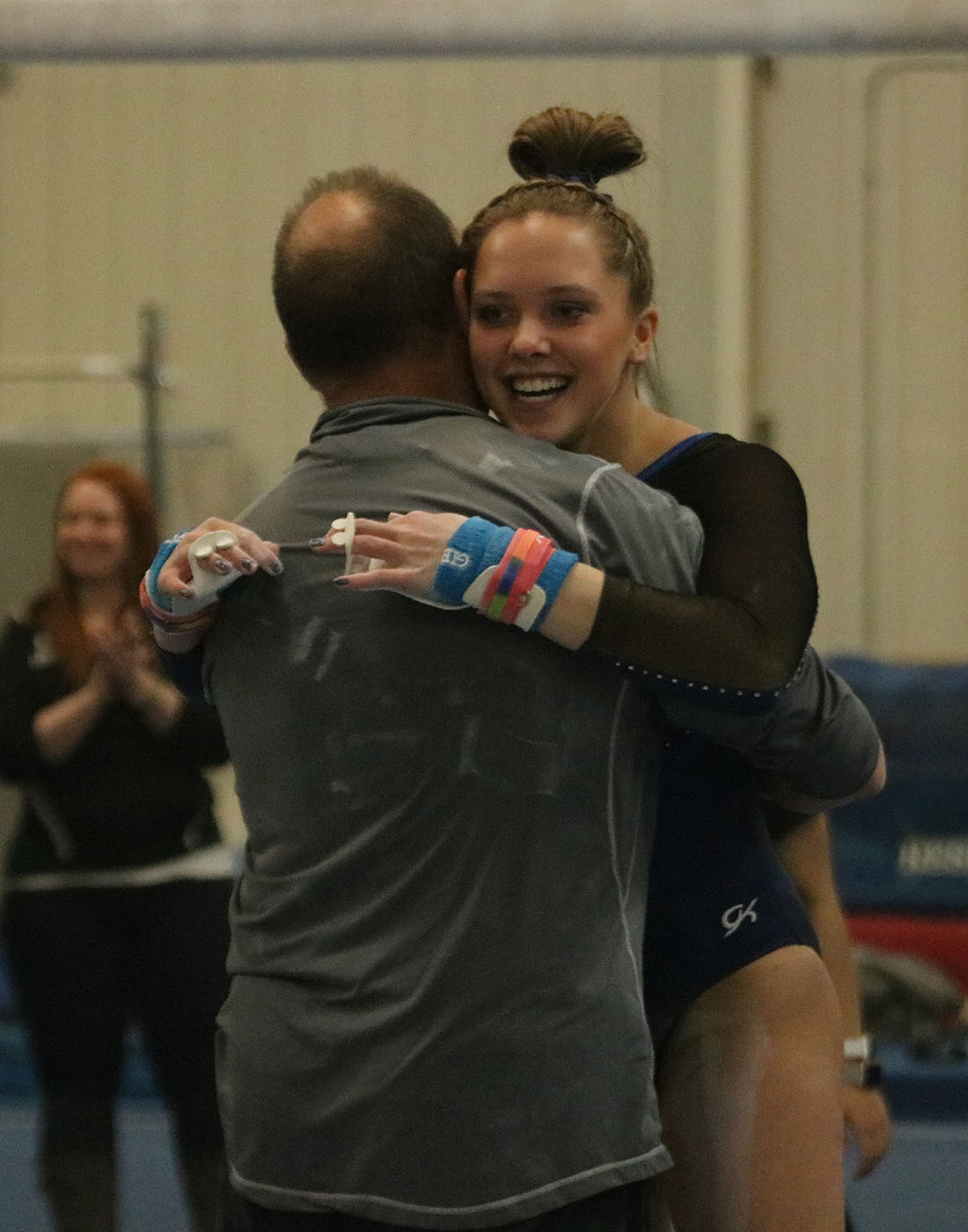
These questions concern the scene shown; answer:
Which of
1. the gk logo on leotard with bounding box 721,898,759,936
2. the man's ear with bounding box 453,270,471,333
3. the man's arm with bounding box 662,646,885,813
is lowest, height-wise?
the gk logo on leotard with bounding box 721,898,759,936

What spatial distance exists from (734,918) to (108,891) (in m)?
1.39

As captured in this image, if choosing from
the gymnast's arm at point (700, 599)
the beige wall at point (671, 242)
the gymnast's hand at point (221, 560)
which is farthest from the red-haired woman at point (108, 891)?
the beige wall at point (671, 242)

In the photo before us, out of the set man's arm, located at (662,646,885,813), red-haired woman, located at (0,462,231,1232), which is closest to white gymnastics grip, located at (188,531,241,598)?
man's arm, located at (662,646,885,813)

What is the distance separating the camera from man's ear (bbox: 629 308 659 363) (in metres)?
1.42

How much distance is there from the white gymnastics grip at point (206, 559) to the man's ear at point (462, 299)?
255 mm

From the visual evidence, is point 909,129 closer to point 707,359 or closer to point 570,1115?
point 707,359

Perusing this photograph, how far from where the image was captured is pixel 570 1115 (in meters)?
1.16

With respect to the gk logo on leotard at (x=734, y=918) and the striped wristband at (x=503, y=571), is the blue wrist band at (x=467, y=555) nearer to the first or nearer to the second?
the striped wristband at (x=503, y=571)

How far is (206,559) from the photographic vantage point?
1.21m

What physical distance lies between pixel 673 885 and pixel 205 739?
1336mm

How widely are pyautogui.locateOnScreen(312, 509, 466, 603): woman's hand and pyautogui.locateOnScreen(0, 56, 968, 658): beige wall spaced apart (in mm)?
3605

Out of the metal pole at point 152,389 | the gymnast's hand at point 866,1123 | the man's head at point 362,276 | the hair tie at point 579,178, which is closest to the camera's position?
the man's head at point 362,276

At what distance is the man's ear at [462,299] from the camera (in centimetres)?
130

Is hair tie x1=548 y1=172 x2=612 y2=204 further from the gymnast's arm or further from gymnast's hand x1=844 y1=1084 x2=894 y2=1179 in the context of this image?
gymnast's hand x1=844 y1=1084 x2=894 y2=1179
